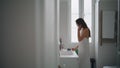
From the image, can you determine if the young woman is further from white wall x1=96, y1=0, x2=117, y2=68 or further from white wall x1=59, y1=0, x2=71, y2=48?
white wall x1=59, y1=0, x2=71, y2=48

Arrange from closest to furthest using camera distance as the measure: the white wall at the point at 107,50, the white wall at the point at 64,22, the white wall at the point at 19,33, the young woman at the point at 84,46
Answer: the white wall at the point at 19,33 → the young woman at the point at 84,46 → the white wall at the point at 107,50 → the white wall at the point at 64,22

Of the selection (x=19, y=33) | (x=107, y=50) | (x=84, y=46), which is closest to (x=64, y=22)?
(x=84, y=46)

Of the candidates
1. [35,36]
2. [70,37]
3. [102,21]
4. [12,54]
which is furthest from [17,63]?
[70,37]

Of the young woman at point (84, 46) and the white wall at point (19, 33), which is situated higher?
the white wall at point (19, 33)

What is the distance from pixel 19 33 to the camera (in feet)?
2.35

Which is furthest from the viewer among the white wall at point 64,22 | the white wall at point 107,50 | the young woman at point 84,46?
the white wall at point 64,22

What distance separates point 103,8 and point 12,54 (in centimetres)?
293

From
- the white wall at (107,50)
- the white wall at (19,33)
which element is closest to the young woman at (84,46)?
the white wall at (107,50)

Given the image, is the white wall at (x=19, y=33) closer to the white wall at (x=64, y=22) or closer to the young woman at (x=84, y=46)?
the young woman at (x=84, y=46)

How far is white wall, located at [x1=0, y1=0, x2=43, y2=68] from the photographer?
69 centimetres

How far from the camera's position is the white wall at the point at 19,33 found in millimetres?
695

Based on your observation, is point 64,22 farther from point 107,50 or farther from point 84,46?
point 107,50

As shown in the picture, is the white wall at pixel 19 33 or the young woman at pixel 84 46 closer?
the white wall at pixel 19 33

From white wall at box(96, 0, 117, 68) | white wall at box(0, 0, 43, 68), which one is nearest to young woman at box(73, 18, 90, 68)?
Result: white wall at box(96, 0, 117, 68)
